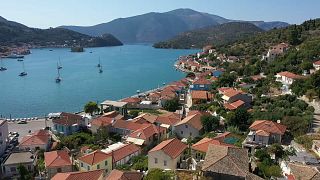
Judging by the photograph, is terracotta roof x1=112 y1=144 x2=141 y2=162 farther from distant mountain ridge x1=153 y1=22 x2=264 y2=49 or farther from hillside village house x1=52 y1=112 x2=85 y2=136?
distant mountain ridge x1=153 y1=22 x2=264 y2=49

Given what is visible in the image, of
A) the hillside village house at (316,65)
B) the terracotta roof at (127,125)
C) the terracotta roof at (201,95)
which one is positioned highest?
the hillside village house at (316,65)

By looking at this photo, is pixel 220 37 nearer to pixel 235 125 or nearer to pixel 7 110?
pixel 7 110

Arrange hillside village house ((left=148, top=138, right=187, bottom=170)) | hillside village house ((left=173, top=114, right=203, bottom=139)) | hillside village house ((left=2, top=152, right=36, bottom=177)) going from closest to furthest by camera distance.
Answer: hillside village house ((left=148, top=138, right=187, bottom=170)) → hillside village house ((left=2, top=152, right=36, bottom=177)) → hillside village house ((left=173, top=114, right=203, bottom=139))

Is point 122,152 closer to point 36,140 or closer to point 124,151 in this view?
point 124,151

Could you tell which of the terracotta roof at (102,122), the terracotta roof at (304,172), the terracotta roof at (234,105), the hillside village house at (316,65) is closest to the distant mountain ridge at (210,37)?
the hillside village house at (316,65)

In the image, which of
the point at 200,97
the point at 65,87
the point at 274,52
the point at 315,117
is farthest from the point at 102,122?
the point at 65,87

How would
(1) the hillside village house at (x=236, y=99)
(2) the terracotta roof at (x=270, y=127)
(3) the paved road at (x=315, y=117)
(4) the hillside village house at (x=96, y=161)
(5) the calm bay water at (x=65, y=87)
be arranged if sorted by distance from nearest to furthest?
(4) the hillside village house at (x=96, y=161)
(2) the terracotta roof at (x=270, y=127)
(3) the paved road at (x=315, y=117)
(1) the hillside village house at (x=236, y=99)
(5) the calm bay water at (x=65, y=87)

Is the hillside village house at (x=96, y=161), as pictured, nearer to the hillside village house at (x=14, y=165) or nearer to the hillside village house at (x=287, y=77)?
the hillside village house at (x=14, y=165)

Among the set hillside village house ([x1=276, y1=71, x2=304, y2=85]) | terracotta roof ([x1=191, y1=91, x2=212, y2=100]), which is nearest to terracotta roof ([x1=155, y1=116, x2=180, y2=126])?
terracotta roof ([x1=191, y1=91, x2=212, y2=100])
